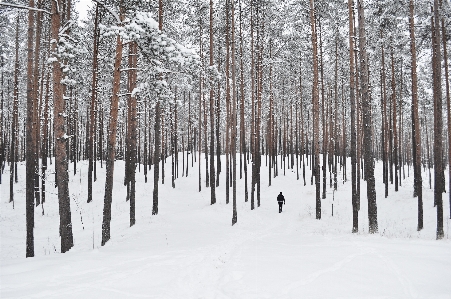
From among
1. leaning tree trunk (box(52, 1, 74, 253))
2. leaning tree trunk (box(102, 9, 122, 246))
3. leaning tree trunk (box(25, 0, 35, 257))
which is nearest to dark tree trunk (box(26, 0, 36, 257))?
leaning tree trunk (box(25, 0, 35, 257))

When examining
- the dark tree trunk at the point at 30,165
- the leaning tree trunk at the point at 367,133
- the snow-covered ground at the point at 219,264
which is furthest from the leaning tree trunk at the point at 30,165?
the leaning tree trunk at the point at 367,133

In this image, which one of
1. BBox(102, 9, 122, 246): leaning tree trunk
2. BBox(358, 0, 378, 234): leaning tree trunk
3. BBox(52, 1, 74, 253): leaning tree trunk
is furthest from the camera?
BBox(358, 0, 378, 234): leaning tree trunk

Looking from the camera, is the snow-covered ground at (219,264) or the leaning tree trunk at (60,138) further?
the leaning tree trunk at (60,138)

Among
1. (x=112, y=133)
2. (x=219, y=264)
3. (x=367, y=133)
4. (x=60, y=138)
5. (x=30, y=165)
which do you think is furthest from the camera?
(x=367, y=133)

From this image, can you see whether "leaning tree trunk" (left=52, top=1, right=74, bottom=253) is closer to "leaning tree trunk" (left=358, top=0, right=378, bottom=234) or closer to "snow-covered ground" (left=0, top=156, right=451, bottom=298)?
"snow-covered ground" (left=0, top=156, right=451, bottom=298)

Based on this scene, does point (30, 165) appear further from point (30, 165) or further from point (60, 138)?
point (60, 138)

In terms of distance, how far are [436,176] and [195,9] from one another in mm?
20098

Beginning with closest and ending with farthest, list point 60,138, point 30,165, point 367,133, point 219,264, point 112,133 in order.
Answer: point 219,264 < point 60,138 < point 30,165 < point 112,133 < point 367,133

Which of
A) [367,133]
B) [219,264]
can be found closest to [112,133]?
[219,264]

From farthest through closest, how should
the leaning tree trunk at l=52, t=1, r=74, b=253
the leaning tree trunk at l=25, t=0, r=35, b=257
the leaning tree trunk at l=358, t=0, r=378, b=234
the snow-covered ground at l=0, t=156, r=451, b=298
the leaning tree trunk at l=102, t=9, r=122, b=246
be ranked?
the leaning tree trunk at l=358, t=0, r=378, b=234
the leaning tree trunk at l=102, t=9, r=122, b=246
the leaning tree trunk at l=25, t=0, r=35, b=257
the leaning tree trunk at l=52, t=1, r=74, b=253
the snow-covered ground at l=0, t=156, r=451, b=298

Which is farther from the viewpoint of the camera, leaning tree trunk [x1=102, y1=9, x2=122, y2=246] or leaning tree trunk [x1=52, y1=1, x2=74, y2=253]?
leaning tree trunk [x1=102, y1=9, x2=122, y2=246]

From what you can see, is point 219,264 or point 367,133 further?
point 367,133

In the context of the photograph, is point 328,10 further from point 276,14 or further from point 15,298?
point 15,298

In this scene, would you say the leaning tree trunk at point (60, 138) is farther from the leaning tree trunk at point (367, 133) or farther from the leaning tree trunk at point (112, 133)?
the leaning tree trunk at point (367, 133)
